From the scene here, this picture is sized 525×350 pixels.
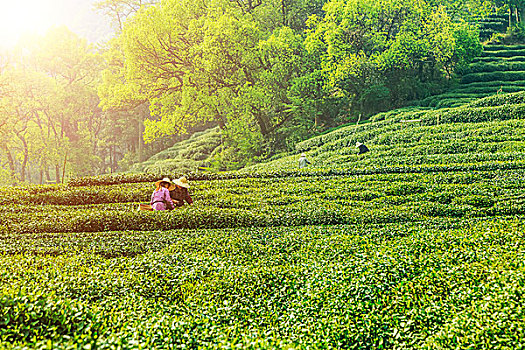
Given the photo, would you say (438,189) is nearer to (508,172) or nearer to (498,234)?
(508,172)

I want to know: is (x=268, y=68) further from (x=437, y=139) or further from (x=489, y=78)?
(x=489, y=78)

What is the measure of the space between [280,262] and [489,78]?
1558 inches

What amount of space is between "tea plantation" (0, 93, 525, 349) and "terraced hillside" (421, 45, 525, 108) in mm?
16051

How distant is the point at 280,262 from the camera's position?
8477mm

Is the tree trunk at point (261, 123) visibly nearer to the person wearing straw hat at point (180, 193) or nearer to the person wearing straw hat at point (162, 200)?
the person wearing straw hat at point (180, 193)

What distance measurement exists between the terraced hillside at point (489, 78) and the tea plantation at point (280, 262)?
52.7 ft

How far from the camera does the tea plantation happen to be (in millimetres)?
5191

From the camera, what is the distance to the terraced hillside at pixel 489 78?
106ft

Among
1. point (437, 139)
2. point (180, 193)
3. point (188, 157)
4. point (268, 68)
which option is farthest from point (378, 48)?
point (180, 193)

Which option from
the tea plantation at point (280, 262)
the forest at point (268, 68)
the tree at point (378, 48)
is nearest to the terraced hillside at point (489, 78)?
the forest at point (268, 68)

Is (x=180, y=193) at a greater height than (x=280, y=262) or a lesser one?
greater

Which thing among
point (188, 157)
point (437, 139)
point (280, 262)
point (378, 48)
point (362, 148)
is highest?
point (378, 48)

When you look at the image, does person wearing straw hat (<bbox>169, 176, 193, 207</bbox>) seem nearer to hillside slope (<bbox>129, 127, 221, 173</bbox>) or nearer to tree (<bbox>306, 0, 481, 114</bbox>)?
tree (<bbox>306, 0, 481, 114</bbox>)

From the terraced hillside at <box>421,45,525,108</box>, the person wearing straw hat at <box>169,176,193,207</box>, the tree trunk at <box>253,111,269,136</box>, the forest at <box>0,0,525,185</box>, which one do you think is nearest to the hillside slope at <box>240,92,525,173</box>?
the terraced hillside at <box>421,45,525,108</box>
